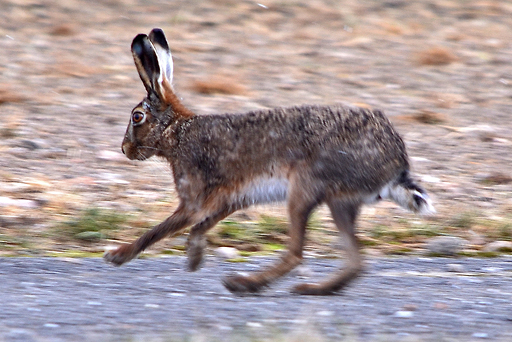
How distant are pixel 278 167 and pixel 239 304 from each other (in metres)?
0.85

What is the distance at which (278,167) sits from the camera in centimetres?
482

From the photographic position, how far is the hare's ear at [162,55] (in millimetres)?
5529

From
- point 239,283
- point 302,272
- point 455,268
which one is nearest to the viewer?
point 239,283

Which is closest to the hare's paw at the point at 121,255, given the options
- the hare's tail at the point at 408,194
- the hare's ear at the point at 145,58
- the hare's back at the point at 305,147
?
the hare's back at the point at 305,147

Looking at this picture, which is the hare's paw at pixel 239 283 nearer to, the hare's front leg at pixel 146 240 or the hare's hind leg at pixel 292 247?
the hare's hind leg at pixel 292 247

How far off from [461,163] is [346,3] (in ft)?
20.5

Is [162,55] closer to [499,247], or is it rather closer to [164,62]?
[164,62]

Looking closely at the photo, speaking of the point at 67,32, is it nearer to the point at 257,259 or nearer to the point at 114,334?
the point at 257,259

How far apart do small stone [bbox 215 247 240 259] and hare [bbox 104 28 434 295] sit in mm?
484

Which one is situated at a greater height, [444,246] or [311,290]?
[311,290]

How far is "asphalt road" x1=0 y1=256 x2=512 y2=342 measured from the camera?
374 cm

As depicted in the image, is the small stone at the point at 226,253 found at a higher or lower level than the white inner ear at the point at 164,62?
lower

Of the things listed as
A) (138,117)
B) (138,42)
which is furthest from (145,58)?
(138,117)

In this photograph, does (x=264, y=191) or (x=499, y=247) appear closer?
(x=264, y=191)
